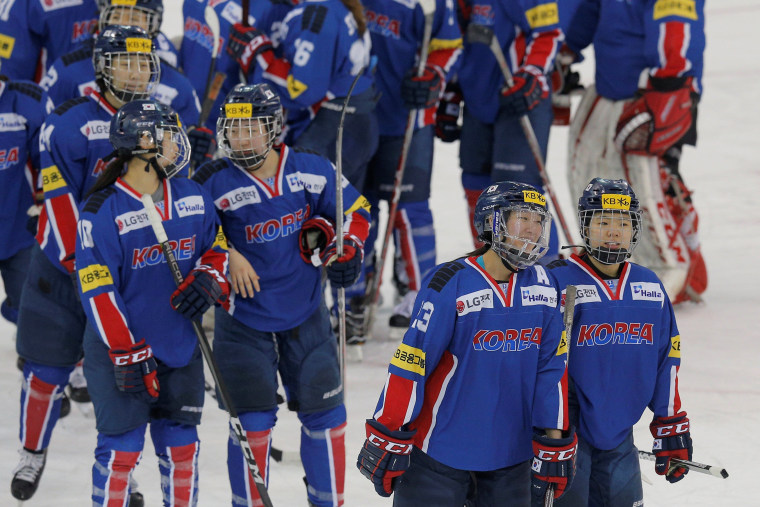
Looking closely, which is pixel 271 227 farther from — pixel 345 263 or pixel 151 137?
pixel 151 137

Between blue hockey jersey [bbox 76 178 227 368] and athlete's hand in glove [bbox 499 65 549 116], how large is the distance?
233 centimetres

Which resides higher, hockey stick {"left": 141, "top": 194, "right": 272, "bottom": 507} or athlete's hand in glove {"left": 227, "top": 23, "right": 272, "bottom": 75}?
athlete's hand in glove {"left": 227, "top": 23, "right": 272, "bottom": 75}

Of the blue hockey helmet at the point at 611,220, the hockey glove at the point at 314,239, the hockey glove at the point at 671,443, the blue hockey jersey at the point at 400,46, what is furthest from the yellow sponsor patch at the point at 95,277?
the blue hockey jersey at the point at 400,46

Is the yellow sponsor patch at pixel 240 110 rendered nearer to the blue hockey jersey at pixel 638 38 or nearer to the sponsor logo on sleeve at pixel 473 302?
the sponsor logo on sleeve at pixel 473 302

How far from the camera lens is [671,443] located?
3012 millimetres

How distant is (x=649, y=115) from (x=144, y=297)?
123 inches

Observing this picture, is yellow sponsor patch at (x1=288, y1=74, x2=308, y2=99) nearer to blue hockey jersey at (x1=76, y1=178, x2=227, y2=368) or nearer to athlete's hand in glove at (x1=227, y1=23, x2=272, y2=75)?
athlete's hand in glove at (x1=227, y1=23, x2=272, y2=75)

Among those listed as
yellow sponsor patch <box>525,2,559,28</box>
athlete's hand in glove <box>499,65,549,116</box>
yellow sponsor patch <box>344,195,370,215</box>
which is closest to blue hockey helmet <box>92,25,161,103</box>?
yellow sponsor patch <box>344,195,370,215</box>

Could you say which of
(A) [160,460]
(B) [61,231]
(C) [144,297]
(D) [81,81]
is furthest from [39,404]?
(D) [81,81]

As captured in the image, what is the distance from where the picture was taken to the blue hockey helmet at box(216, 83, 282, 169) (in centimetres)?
342

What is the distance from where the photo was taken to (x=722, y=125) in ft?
31.3

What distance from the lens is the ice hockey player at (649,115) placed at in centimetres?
542

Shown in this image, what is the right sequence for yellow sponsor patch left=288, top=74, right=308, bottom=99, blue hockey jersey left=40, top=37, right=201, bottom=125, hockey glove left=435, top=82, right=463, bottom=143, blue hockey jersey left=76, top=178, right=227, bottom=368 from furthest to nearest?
hockey glove left=435, top=82, right=463, bottom=143
yellow sponsor patch left=288, top=74, right=308, bottom=99
blue hockey jersey left=40, top=37, right=201, bottom=125
blue hockey jersey left=76, top=178, right=227, bottom=368

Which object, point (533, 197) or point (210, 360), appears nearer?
point (533, 197)
